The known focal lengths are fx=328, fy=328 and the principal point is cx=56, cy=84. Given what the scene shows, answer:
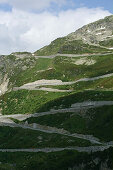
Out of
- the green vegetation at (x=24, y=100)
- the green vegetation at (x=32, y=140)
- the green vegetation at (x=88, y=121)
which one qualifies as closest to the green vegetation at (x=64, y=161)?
the green vegetation at (x=32, y=140)

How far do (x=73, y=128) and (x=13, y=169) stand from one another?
32.1m

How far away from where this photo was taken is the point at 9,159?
292 ft

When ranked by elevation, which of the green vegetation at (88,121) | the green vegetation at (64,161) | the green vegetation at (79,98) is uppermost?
the green vegetation at (79,98)

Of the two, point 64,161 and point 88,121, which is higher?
point 88,121

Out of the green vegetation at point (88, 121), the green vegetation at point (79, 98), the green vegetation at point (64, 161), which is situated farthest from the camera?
the green vegetation at point (79, 98)

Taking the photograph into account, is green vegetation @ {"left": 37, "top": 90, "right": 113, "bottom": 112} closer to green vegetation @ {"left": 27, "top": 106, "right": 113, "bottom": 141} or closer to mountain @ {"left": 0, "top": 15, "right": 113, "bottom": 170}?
mountain @ {"left": 0, "top": 15, "right": 113, "bottom": 170}

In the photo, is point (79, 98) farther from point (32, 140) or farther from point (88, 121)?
point (32, 140)

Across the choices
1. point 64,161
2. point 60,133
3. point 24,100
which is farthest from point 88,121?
point 24,100

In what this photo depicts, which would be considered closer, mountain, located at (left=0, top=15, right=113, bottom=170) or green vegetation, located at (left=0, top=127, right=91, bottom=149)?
mountain, located at (left=0, top=15, right=113, bottom=170)

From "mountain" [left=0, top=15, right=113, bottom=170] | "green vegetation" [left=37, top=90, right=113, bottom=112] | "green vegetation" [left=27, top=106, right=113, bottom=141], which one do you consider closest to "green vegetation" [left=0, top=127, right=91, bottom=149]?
"mountain" [left=0, top=15, right=113, bottom=170]

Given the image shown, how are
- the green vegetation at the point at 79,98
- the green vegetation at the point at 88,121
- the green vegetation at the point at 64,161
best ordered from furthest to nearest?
the green vegetation at the point at 79,98 → the green vegetation at the point at 88,121 → the green vegetation at the point at 64,161

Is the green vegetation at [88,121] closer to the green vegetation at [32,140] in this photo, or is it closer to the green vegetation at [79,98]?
the green vegetation at [32,140]

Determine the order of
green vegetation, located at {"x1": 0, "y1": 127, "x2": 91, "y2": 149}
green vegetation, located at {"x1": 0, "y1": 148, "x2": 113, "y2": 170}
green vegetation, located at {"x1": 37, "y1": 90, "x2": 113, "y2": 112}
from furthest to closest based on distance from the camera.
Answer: green vegetation, located at {"x1": 37, "y1": 90, "x2": 113, "y2": 112} < green vegetation, located at {"x1": 0, "y1": 127, "x2": 91, "y2": 149} < green vegetation, located at {"x1": 0, "y1": 148, "x2": 113, "y2": 170}

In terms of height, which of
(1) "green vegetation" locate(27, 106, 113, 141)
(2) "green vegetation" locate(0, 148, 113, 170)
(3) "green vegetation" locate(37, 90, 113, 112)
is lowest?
(2) "green vegetation" locate(0, 148, 113, 170)
